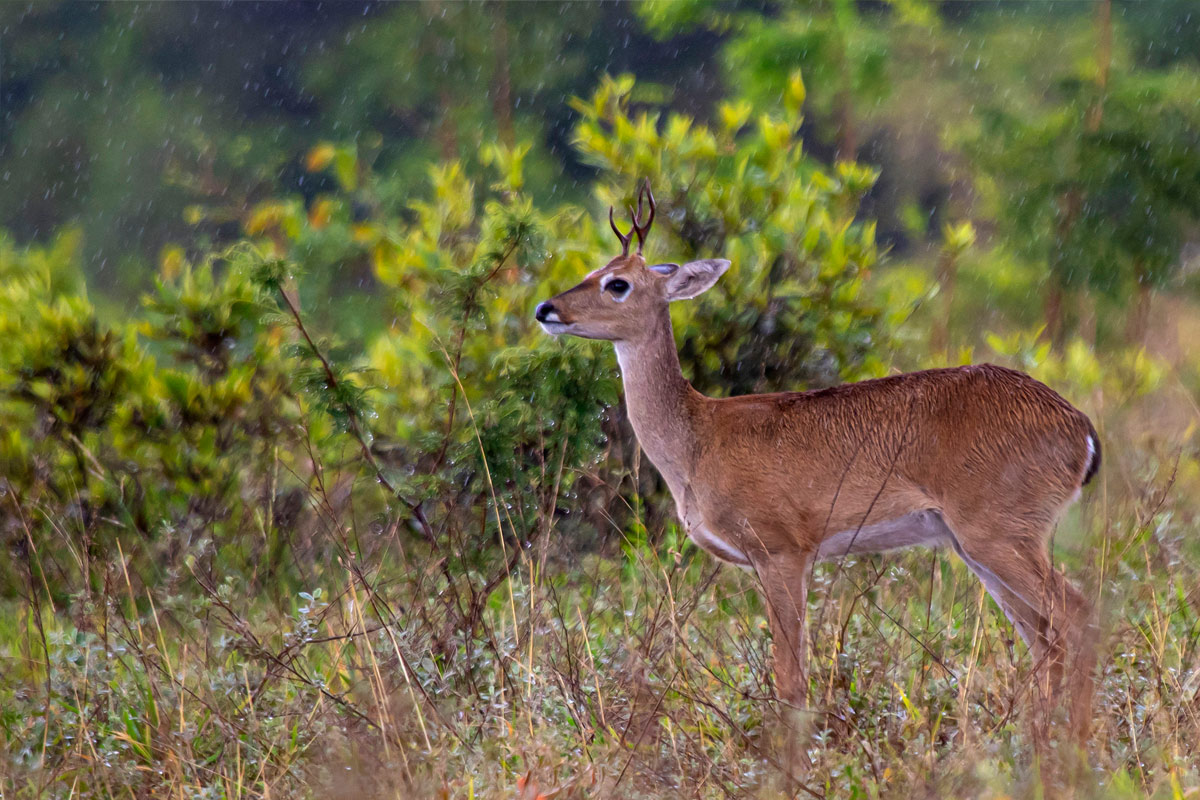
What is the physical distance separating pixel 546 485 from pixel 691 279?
107 cm

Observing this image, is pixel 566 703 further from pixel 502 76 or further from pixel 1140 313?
pixel 502 76

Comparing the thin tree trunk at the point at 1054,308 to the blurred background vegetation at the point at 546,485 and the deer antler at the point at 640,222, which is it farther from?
the deer antler at the point at 640,222

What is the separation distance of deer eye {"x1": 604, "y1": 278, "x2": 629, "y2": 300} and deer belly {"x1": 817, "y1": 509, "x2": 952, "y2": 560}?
4.18 ft

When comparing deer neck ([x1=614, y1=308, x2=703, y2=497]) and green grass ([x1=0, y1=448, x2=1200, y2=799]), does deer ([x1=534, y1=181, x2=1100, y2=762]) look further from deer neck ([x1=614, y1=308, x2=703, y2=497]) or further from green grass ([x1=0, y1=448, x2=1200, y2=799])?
green grass ([x1=0, y1=448, x2=1200, y2=799])

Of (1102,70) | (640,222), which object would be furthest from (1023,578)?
(1102,70)

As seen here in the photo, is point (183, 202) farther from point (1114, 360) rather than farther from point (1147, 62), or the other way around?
point (1114, 360)

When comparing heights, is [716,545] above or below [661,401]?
below

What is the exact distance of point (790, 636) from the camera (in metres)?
4.54

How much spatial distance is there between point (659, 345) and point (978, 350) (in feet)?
29.6

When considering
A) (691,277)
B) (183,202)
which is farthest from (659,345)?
(183,202)

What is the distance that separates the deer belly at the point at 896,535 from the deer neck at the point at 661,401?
2.14ft

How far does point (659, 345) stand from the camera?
18.1 feet

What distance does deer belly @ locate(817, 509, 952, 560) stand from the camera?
481 cm

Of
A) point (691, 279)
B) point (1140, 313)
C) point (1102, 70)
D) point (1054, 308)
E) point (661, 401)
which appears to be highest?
point (691, 279)
